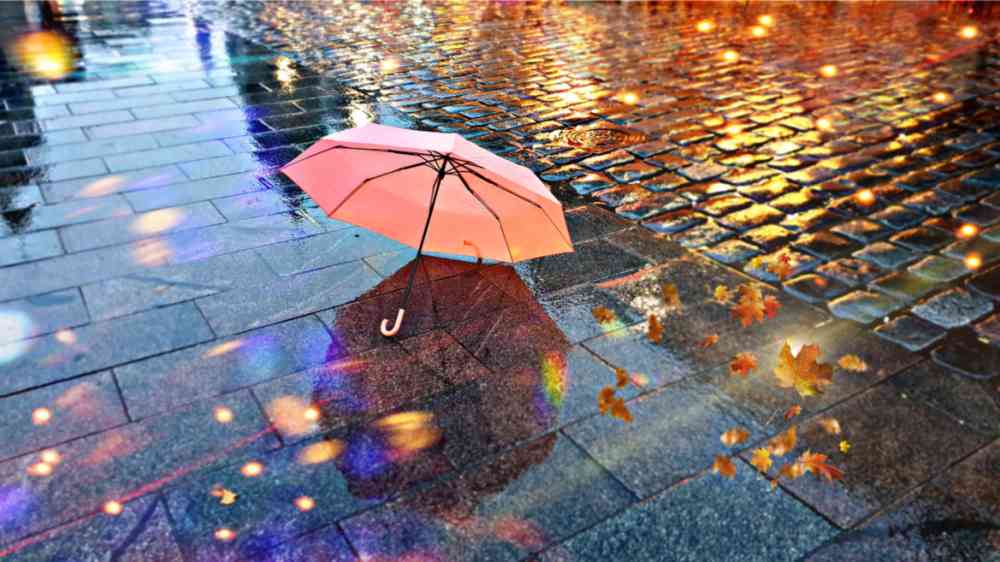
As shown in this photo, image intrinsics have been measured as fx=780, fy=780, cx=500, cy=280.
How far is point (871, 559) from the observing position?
312 centimetres

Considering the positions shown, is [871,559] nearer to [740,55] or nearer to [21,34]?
[740,55]

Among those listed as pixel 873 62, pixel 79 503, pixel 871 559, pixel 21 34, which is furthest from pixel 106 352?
pixel 21 34

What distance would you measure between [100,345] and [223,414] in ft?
3.62

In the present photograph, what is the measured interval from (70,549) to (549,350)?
254 cm

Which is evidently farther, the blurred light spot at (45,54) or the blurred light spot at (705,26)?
the blurred light spot at (705,26)

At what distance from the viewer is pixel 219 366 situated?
428 cm

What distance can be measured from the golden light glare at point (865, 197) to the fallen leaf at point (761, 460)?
370 cm

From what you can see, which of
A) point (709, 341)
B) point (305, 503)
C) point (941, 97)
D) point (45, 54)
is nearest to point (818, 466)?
point (709, 341)

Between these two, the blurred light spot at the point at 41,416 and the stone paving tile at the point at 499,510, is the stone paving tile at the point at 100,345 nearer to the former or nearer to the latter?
the blurred light spot at the point at 41,416

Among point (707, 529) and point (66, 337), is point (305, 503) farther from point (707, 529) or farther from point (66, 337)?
point (66, 337)

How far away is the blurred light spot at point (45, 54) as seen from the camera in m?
11.1

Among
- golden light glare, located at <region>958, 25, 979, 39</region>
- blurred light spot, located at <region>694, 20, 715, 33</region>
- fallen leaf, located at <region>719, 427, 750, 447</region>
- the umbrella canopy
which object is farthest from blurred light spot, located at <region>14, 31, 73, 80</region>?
golden light glare, located at <region>958, 25, 979, 39</region>

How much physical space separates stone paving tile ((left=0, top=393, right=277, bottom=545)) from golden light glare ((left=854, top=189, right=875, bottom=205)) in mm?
5220

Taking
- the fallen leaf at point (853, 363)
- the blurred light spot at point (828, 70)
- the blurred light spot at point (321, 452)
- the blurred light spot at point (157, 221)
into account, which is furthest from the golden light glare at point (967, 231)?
the blurred light spot at point (157, 221)
